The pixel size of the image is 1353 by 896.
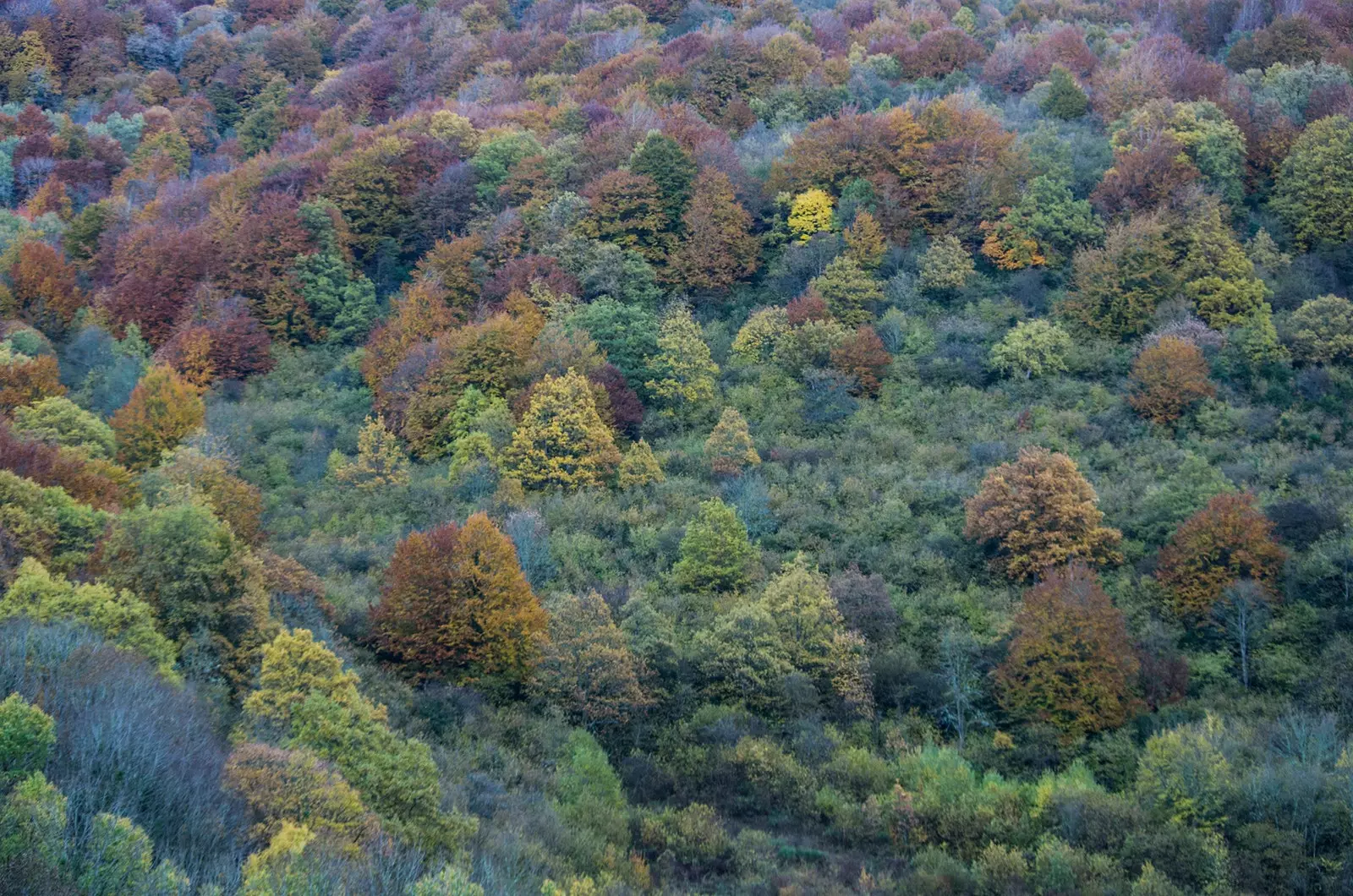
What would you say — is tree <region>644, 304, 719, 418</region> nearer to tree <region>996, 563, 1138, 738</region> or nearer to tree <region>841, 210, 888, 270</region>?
tree <region>841, 210, 888, 270</region>

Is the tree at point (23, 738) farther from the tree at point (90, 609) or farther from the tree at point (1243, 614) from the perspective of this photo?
the tree at point (1243, 614)

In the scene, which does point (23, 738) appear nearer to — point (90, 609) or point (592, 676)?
point (90, 609)

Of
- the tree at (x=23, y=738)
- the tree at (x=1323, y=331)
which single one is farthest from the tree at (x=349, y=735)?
the tree at (x=1323, y=331)

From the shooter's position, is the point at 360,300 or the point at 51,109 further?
the point at 51,109

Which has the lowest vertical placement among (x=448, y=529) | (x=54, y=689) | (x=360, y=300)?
(x=360, y=300)

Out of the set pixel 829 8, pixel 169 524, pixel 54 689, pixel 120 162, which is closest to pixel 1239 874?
pixel 54 689

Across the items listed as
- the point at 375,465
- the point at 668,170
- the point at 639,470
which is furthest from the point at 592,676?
the point at 668,170

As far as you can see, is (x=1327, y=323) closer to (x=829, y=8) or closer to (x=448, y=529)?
(x=448, y=529)
